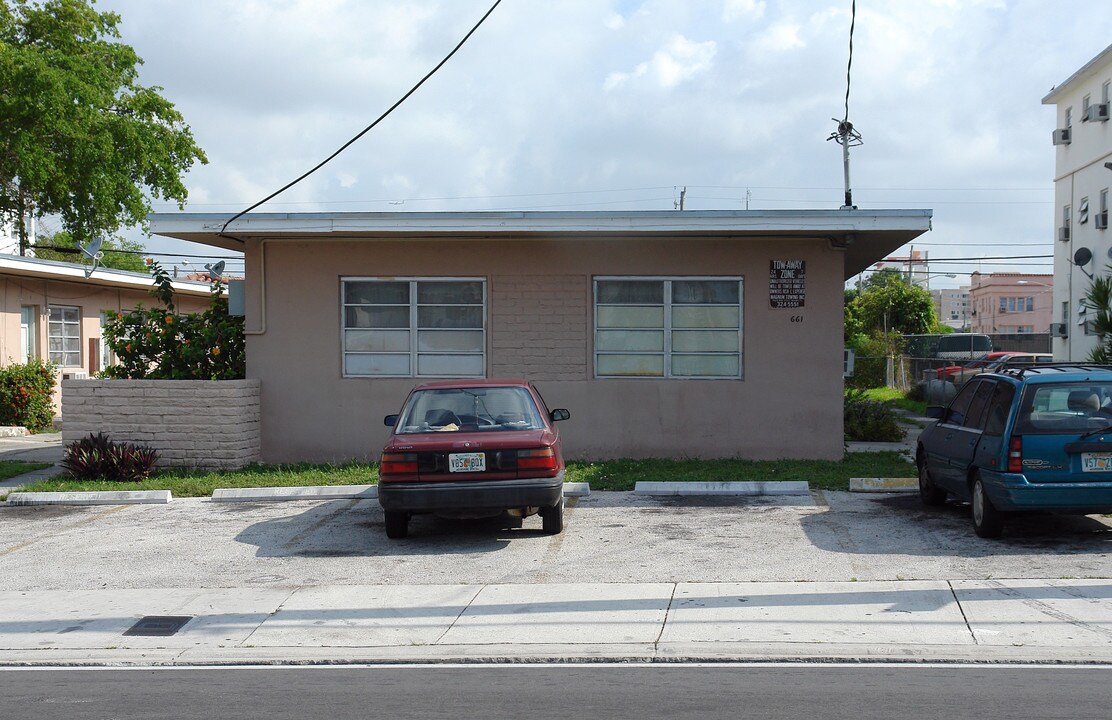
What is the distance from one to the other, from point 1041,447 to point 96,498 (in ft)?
34.4

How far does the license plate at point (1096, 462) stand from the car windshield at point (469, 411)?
4.85 metres

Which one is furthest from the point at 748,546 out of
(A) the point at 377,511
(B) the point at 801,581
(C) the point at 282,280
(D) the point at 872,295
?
(D) the point at 872,295

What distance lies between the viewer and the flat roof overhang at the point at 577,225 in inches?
554

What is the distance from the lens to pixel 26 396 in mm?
22031

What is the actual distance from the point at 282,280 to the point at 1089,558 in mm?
10930

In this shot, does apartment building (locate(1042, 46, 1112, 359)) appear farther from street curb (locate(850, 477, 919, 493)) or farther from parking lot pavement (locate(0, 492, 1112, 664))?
parking lot pavement (locate(0, 492, 1112, 664))

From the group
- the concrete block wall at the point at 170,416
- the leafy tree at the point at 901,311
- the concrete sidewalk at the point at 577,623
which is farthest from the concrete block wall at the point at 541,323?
the leafy tree at the point at 901,311

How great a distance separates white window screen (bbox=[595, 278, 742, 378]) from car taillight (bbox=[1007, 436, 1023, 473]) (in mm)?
5943

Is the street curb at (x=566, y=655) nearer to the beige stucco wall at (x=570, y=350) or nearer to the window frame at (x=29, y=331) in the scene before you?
the beige stucco wall at (x=570, y=350)

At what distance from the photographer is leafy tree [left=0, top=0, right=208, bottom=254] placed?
28969mm

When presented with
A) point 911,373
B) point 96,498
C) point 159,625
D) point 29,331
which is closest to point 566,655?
point 159,625

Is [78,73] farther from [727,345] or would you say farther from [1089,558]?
[1089,558]

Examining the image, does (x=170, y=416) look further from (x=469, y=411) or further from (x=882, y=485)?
(x=882, y=485)

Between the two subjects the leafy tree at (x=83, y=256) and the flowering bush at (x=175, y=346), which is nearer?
the flowering bush at (x=175, y=346)
